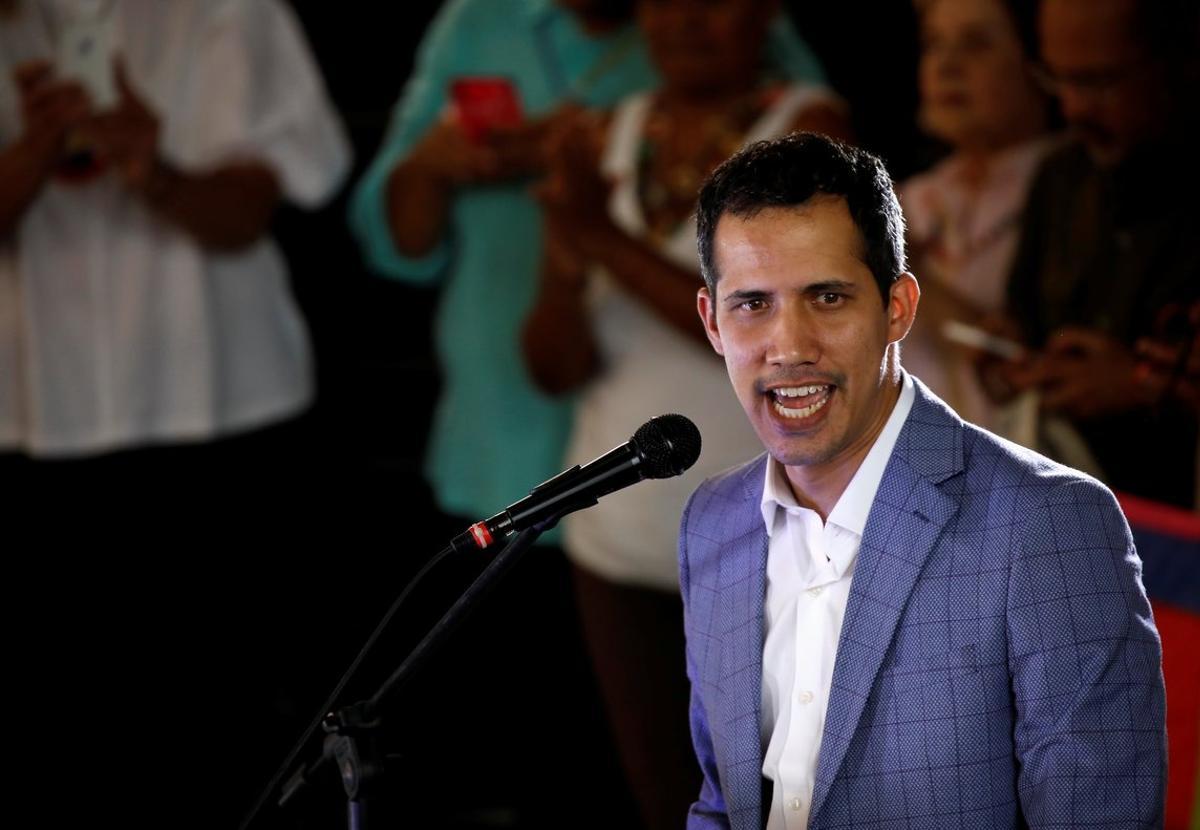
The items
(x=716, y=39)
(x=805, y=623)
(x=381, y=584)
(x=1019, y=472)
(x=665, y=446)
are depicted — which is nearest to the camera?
(x=665, y=446)

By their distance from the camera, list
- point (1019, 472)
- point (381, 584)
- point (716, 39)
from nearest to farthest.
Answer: point (1019, 472) < point (716, 39) < point (381, 584)

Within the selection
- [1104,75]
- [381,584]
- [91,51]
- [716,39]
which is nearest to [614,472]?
[1104,75]

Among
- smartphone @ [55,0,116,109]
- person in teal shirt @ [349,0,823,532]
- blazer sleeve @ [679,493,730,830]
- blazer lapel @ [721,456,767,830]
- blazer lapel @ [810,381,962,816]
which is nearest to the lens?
blazer lapel @ [810,381,962,816]

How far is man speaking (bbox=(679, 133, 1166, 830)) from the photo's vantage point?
132 cm

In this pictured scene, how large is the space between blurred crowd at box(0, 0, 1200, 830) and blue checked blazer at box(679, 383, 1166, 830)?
1132 mm

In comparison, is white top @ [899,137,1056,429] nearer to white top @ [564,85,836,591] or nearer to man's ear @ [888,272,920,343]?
white top @ [564,85,836,591]

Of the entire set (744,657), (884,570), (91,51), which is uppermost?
(91,51)

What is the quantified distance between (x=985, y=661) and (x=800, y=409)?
32 centimetres

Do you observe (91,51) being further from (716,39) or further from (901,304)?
(901,304)

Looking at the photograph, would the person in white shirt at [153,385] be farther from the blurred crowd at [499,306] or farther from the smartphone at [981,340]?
the smartphone at [981,340]

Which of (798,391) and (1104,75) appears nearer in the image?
(798,391)

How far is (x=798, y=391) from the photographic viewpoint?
145 cm

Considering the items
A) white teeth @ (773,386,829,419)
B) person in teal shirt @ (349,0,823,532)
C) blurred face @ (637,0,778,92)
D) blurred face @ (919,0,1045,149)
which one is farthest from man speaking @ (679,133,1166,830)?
person in teal shirt @ (349,0,823,532)

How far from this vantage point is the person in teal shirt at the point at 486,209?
10.1ft
